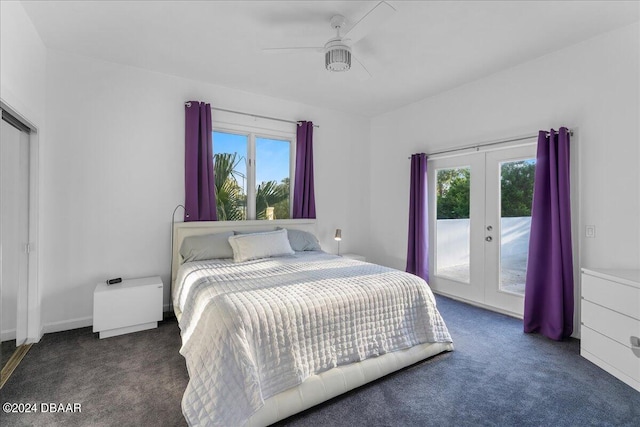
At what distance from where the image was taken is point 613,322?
7.24ft

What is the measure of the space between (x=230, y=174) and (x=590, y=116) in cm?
389

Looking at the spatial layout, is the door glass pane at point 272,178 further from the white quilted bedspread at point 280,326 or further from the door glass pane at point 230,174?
the white quilted bedspread at point 280,326

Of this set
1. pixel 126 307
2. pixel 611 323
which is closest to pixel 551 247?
pixel 611 323

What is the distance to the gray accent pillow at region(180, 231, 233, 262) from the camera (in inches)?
126

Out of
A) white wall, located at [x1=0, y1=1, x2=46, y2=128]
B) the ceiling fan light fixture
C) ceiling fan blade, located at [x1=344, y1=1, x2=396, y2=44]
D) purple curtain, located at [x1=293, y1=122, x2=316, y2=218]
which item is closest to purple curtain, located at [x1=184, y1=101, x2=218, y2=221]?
purple curtain, located at [x1=293, y1=122, x2=316, y2=218]

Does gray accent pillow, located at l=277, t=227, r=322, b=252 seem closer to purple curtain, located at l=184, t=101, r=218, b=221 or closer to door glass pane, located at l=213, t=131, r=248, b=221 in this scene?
door glass pane, located at l=213, t=131, r=248, b=221

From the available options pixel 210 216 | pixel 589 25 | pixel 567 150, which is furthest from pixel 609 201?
pixel 210 216

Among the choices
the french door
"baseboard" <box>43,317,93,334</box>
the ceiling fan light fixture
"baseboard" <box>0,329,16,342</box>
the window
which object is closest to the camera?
"baseboard" <box>0,329,16,342</box>

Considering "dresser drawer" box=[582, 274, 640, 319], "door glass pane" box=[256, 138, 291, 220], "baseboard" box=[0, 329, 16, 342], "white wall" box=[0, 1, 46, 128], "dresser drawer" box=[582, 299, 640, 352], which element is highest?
"white wall" box=[0, 1, 46, 128]

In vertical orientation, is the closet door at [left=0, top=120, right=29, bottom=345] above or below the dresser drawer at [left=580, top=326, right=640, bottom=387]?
above

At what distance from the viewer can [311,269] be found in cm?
272

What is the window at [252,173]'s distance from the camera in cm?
392

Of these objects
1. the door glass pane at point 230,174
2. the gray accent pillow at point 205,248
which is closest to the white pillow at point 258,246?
the gray accent pillow at point 205,248

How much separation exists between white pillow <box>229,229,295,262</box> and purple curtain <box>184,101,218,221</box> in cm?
56
